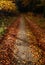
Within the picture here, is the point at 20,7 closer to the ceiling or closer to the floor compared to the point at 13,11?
closer to the floor

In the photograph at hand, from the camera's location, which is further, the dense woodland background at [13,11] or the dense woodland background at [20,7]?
the dense woodland background at [20,7]

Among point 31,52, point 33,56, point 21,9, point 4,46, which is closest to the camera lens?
point 33,56

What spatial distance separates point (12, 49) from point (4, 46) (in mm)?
807

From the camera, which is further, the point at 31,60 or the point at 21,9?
the point at 21,9

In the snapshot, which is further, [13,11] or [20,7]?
[20,7]

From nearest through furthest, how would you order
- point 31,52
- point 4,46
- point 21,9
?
point 31,52, point 4,46, point 21,9

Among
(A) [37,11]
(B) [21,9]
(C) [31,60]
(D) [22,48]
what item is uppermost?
(C) [31,60]

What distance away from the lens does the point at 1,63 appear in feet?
33.6

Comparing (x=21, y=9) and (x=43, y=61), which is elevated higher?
(x=43, y=61)

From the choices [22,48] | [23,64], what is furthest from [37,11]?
[23,64]

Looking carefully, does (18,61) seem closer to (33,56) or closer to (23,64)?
(23,64)

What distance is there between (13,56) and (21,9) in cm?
8184

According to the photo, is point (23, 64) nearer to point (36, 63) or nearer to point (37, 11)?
point (36, 63)

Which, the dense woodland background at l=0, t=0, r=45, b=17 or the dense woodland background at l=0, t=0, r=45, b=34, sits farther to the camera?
the dense woodland background at l=0, t=0, r=45, b=17
